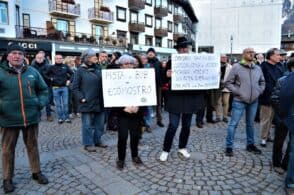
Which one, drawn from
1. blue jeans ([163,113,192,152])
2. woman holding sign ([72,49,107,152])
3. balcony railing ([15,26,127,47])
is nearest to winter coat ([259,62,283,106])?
blue jeans ([163,113,192,152])

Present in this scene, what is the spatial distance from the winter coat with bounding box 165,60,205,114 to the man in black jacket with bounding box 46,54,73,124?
14.1 ft

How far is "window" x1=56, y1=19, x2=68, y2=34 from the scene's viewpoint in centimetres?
2752

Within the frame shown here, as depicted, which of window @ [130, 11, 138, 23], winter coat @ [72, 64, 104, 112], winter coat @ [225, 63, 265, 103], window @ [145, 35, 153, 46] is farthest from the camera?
window @ [145, 35, 153, 46]

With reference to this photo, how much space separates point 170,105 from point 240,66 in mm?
1495

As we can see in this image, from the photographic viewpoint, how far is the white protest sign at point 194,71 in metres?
4.64

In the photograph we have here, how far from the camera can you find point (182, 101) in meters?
4.65

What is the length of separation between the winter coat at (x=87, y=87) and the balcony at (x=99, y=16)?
A: 26.2 meters

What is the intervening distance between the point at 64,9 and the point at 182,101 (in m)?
25.8

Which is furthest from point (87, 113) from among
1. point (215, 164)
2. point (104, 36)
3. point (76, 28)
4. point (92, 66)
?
point (104, 36)

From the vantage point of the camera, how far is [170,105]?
4672 millimetres

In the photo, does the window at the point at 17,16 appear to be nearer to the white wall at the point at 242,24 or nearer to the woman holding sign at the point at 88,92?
the woman holding sign at the point at 88,92

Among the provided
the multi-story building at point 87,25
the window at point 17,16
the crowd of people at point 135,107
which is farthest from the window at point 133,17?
the crowd of people at point 135,107

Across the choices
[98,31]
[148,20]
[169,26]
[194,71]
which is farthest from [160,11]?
[194,71]

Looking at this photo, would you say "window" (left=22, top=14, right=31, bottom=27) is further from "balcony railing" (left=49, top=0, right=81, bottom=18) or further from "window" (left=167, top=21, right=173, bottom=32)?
"window" (left=167, top=21, right=173, bottom=32)
